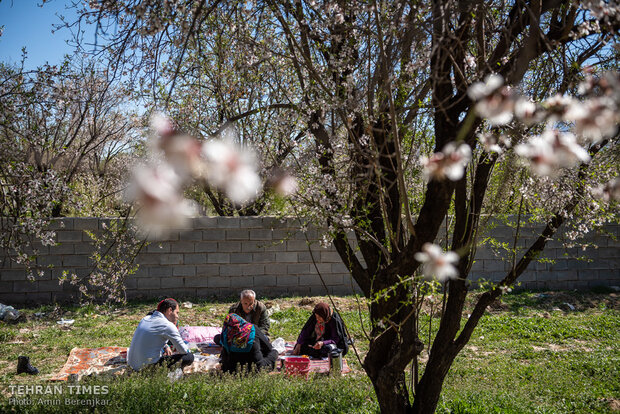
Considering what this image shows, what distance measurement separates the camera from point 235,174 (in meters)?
1.24

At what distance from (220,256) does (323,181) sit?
5.46 meters

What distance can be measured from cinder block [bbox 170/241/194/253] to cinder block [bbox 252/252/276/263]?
103cm

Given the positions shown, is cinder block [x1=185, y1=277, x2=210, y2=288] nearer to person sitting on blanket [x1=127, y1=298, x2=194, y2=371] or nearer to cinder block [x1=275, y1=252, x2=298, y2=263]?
cinder block [x1=275, y1=252, x2=298, y2=263]

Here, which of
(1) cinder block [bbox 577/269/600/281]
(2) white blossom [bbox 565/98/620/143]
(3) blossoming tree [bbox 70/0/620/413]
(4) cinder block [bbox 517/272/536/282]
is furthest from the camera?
(1) cinder block [bbox 577/269/600/281]

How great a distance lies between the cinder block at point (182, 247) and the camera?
8.45 metres

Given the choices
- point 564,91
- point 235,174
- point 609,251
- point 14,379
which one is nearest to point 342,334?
point 14,379

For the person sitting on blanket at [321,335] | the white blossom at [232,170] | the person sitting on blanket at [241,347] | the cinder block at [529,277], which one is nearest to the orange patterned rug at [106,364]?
the person sitting on blanket at [321,335]

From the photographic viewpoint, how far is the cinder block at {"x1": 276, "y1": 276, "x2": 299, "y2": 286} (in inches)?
346

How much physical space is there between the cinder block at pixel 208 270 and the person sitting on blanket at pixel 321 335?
3123mm

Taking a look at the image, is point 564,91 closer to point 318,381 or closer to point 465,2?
point 465,2

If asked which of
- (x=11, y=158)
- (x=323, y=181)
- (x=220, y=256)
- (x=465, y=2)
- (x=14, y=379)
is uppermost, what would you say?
(x=465, y=2)

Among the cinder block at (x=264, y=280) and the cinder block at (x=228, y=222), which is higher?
the cinder block at (x=228, y=222)

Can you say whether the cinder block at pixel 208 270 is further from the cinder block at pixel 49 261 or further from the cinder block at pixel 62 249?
the cinder block at pixel 49 261

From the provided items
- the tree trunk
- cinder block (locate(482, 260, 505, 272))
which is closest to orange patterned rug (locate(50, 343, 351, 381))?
the tree trunk
